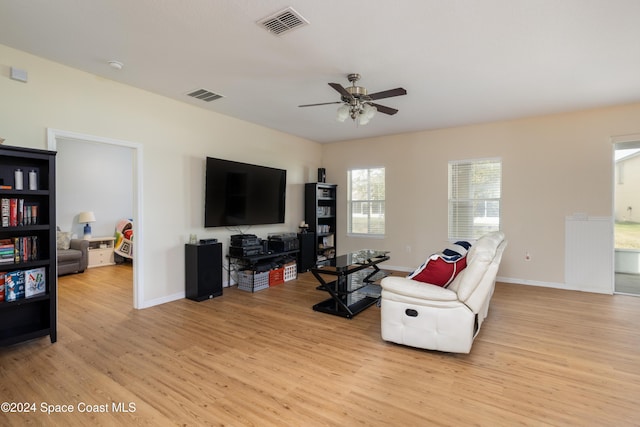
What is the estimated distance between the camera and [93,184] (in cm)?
679

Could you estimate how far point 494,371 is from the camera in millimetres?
2477

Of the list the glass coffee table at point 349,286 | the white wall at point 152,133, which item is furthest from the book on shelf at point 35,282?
the glass coffee table at point 349,286

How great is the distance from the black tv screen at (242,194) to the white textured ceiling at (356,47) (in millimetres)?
1033

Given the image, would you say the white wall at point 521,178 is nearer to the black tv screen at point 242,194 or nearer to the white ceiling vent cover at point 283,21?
the black tv screen at point 242,194

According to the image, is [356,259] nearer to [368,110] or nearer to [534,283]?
[368,110]

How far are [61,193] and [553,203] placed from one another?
8970 millimetres

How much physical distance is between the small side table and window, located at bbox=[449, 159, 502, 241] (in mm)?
6955

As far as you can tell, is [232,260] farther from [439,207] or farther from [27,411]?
[439,207]

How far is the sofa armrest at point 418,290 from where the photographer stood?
268 centimetres

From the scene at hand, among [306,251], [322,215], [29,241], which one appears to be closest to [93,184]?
[29,241]

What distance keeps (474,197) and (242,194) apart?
13.3 ft

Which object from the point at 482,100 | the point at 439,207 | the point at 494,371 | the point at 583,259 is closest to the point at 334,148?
the point at 439,207

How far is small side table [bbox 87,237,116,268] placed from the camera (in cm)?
646

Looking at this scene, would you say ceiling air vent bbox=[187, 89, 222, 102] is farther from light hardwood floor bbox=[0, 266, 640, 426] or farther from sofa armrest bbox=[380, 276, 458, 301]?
sofa armrest bbox=[380, 276, 458, 301]
